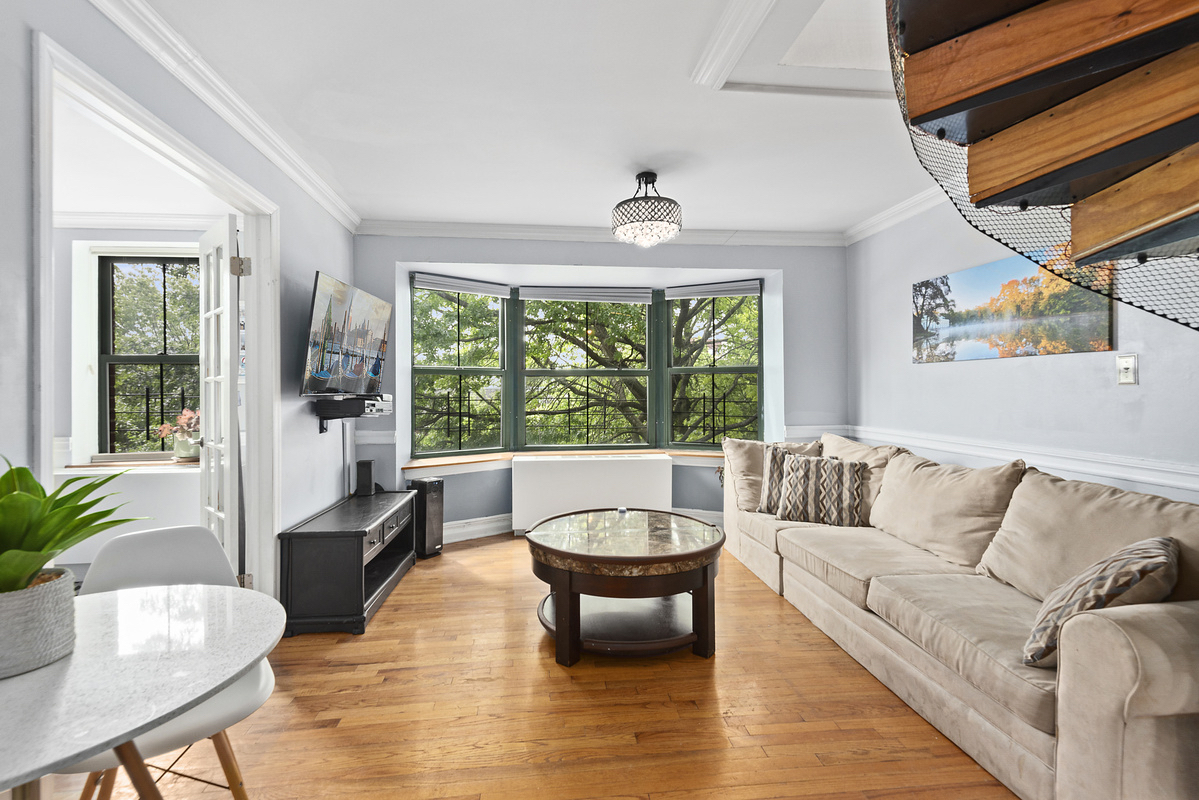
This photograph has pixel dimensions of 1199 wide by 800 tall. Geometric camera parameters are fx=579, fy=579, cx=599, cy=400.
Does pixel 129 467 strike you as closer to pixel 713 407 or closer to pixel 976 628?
pixel 713 407

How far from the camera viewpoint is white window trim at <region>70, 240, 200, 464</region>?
4.05 m

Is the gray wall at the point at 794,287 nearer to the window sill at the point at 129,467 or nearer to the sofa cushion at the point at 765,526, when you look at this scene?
the sofa cushion at the point at 765,526

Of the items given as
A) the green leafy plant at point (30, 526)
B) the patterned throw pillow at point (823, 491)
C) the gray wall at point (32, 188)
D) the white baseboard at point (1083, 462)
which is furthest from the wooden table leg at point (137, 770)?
the white baseboard at point (1083, 462)

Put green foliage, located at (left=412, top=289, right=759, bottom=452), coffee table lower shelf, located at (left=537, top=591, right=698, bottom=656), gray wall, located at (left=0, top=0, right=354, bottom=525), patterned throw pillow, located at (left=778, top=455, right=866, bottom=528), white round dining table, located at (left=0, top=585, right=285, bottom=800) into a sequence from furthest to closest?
green foliage, located at (left=412, top=289, right=759, bottom=452) < patterned throw pillow, located at (left=778, top=455, right=866, bottom=528) < coffee table lower shelf, located at (left=537, top=591, right=698, bottom=656) < gray wall, located at (left=0, top=0, right=354, bottom=525) < white round dining table, located at (left=0, top=585, right=285, bottom=800)

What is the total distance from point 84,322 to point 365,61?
3452mm

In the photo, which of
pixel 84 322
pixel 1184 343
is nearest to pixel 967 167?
pixel 1184 343

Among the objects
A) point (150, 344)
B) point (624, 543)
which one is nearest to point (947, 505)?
point (624, 543)

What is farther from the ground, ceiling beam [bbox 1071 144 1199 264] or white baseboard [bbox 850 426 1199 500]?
ceiling beam [bbox 1071 144 1199 264]

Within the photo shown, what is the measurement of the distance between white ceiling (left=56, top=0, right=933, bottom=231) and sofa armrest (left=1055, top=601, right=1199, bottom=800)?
1.98 meters

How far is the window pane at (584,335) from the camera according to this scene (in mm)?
5145

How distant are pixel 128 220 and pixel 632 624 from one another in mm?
4239

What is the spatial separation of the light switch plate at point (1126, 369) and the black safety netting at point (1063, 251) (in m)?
0.56

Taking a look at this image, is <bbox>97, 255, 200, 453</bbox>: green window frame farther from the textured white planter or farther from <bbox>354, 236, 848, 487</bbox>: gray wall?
the textured white planter

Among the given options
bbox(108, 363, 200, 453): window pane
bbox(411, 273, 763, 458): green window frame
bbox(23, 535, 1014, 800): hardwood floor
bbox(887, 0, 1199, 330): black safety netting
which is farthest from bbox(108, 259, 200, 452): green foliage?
bbox(887, 0, 1199, 330): black safety netting
